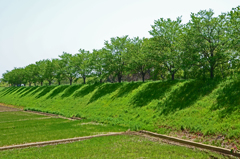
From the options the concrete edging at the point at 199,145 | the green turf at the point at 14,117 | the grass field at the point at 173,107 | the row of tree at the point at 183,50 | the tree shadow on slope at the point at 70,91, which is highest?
the row of tree at the point at 183,50

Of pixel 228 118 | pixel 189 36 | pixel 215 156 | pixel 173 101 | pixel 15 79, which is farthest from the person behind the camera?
pixel 15 79

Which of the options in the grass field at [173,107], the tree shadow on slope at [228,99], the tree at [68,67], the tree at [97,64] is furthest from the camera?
the tree at [68,67]

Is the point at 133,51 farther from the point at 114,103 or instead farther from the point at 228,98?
the point at 228,98

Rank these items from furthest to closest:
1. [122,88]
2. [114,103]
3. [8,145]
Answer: [122,88]
[114,103]
[8,145]

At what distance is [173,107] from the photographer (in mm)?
23328

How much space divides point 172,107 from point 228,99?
6189mm

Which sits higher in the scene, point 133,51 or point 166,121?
point 133,51

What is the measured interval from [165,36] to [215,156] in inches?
1007

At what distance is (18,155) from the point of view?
12.6 metres

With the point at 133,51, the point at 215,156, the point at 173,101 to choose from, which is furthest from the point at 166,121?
the point at 133,51

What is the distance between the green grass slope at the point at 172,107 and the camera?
17750 millimetres

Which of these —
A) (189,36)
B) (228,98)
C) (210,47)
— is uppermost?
(189,36)

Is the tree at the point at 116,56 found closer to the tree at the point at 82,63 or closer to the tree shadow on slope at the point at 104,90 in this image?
the tree shadow on slope at the point at 104,90

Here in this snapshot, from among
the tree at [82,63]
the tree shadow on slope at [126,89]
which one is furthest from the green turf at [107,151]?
the tree at [82,63]
